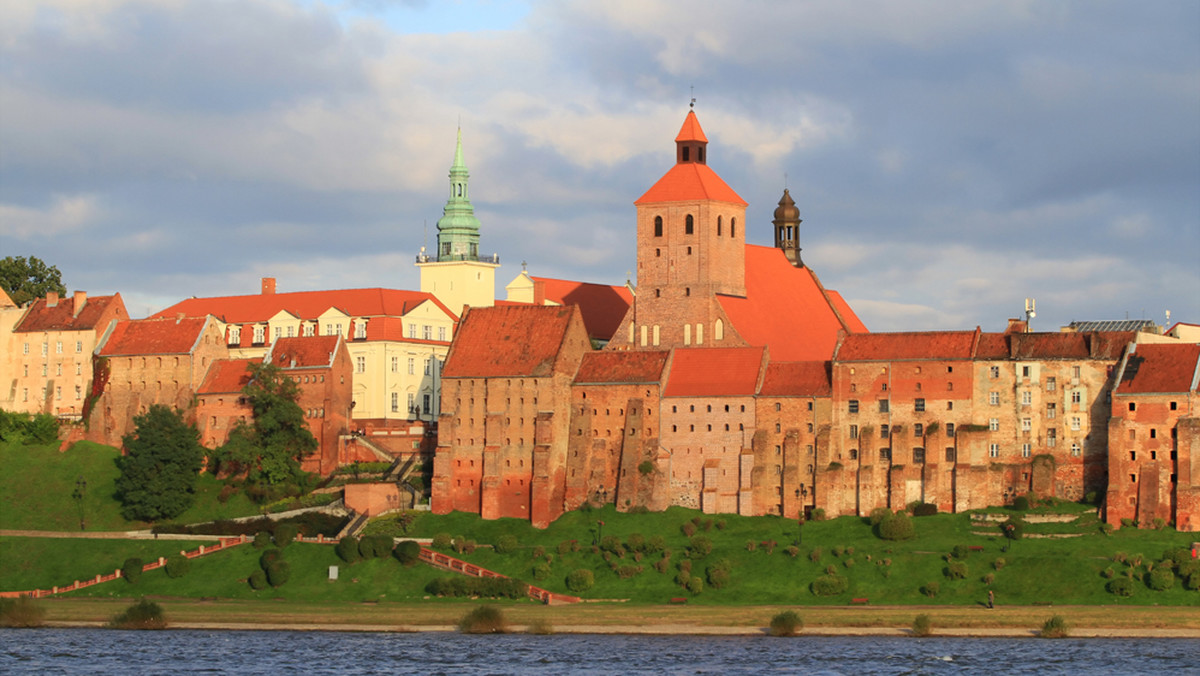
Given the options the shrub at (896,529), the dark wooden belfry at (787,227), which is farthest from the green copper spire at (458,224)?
the shrub at (896,529)

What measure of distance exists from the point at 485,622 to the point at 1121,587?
29800 mm

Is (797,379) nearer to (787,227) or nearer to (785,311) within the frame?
(785,311)

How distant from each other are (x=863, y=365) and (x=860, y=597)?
17.9 meters

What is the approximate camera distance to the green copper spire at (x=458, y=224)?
162 m

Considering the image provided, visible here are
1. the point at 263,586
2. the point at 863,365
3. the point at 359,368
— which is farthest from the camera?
the point at 359,368

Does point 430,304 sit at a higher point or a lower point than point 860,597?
higher

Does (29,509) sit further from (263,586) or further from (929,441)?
(929,441)

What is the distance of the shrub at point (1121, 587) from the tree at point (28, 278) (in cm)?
8725

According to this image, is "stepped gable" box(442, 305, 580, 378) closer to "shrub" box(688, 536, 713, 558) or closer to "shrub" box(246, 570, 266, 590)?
"shrub" box(688, 536, 713, 558)

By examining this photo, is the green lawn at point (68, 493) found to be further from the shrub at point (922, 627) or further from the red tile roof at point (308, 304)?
the shrub at point (922, 627)

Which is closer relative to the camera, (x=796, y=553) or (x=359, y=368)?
(x=796, y=553)

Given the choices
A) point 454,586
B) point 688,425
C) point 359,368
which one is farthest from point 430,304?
point 454,586

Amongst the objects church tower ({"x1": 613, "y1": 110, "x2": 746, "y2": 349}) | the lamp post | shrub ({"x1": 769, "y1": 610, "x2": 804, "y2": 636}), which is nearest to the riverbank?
shrub ({"x1": 769, "y1": 610, "x2": 804, "y2": 636})

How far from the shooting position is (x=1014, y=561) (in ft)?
331
